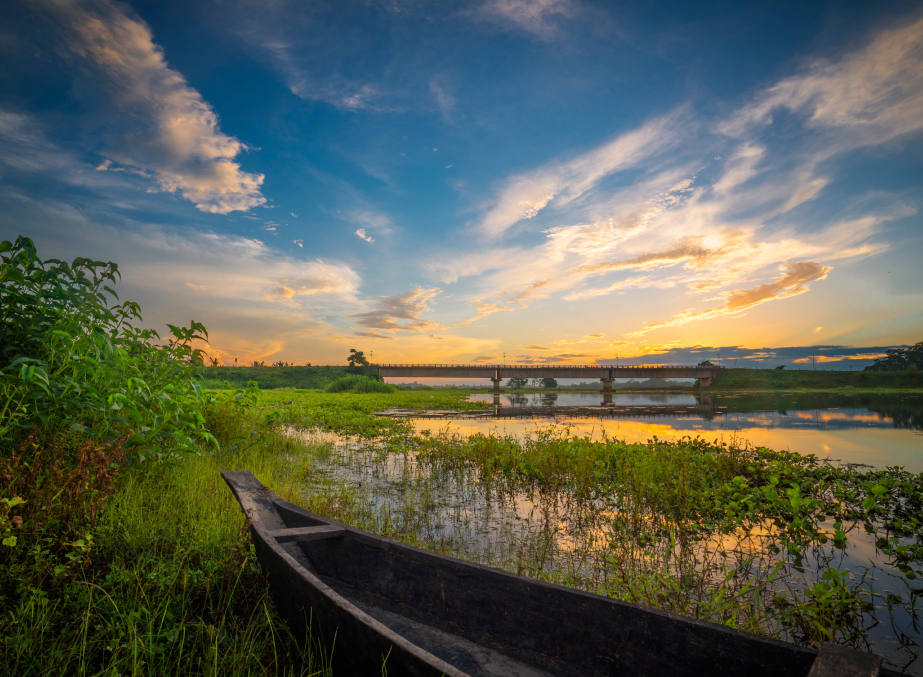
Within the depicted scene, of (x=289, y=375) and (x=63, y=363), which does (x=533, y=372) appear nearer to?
(x=289, y=375)

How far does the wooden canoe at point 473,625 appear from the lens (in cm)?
193

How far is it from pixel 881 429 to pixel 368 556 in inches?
878

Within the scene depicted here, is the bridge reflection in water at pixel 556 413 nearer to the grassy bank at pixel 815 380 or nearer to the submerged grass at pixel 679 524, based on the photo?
the submerged grass at pixel 679 524

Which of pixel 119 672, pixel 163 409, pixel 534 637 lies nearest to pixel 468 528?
pixel 534 637

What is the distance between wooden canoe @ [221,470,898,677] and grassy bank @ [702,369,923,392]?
72.7 m

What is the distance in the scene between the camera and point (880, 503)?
5.50m

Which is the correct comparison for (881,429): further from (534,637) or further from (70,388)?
(70,388)

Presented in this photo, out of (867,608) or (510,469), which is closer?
(867,608)

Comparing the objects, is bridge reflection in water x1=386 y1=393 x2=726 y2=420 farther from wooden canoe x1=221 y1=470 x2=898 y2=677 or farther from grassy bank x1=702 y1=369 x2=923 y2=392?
grassy bank x1=702 y1=369 x2=923 y2=392

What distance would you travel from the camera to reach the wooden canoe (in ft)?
6.32

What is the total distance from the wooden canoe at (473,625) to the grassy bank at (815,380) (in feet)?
238

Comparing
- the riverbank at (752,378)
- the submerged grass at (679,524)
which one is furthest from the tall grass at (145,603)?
the riverbank at (752,378)

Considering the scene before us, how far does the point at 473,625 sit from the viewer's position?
284 cm

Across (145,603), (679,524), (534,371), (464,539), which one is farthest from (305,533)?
(534,371)
